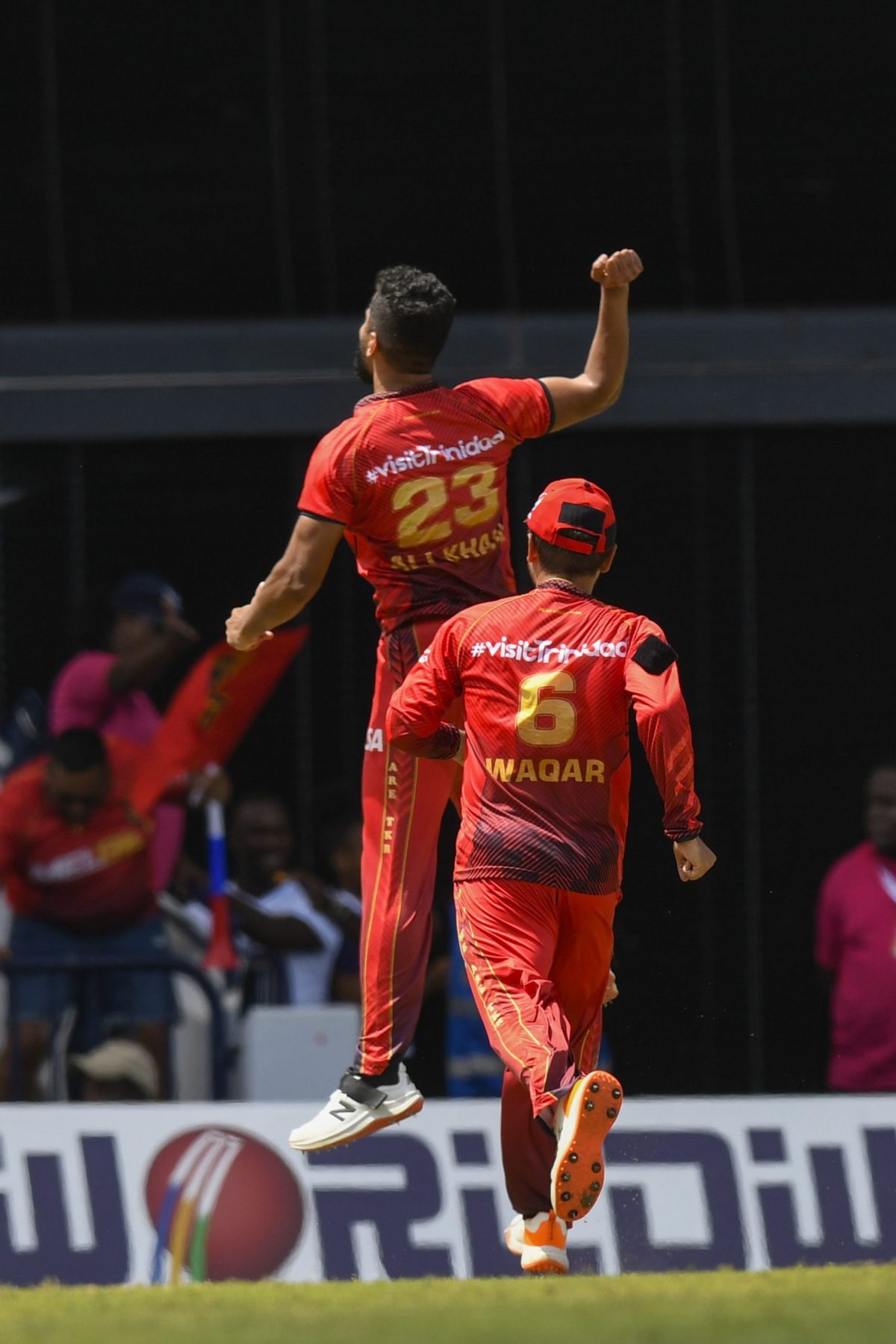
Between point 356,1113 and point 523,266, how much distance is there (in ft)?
16.4

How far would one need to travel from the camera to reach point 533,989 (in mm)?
6328

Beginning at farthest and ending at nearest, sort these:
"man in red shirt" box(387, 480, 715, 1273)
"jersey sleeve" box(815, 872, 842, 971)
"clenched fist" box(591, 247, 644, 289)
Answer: "jersey sleeve" box(815, 872, 842, 971), "clenched fist" box(591, 247, 644, 289), "man in red shirt" box(387, 480, 715, 1273)

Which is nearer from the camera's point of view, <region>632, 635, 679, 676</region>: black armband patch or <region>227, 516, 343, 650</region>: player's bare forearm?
<region>632, 635, 679, 676</region>: black armband patch

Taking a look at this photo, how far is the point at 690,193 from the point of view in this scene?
10.6 meters

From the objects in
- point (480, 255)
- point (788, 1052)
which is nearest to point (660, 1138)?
point (788, 1052)

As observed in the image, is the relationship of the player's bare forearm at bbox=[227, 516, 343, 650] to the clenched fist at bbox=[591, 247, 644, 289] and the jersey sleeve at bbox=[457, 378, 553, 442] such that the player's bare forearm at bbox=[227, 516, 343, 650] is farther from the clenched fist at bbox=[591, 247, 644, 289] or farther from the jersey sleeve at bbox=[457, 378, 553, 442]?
the clenched fist at bbox=[591, 247, 644, 289]

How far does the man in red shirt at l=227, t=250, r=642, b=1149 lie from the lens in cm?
661

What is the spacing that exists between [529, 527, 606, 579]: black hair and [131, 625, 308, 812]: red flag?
370 cm

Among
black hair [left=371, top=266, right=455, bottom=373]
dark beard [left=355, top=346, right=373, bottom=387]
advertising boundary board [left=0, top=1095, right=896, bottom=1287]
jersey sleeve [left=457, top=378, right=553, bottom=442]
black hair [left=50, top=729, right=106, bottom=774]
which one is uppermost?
black hair [left=371, top=266, right=455, bottom=373]

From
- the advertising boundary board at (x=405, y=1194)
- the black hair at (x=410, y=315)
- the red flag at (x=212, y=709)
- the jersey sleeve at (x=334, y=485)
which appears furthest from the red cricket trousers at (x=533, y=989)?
the red flag at (x=212, y=709)

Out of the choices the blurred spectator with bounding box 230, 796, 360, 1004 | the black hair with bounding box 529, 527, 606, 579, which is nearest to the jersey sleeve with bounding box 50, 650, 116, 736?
the blurred spectator with bounding box 230, 796, 360, 1004

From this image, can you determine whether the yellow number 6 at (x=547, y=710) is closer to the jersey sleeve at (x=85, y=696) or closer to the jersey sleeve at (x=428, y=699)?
the jersey sleeve at (x=428, y=699)

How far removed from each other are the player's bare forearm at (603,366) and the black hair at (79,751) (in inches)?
136

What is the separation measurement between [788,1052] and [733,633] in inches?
70.2
